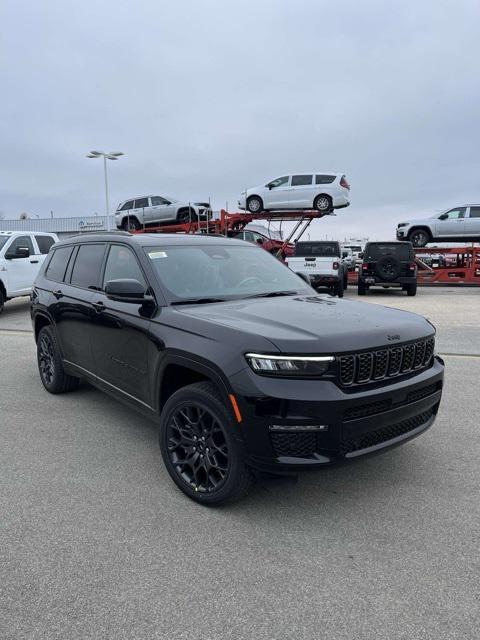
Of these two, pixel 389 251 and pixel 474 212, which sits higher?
pixel 474 212

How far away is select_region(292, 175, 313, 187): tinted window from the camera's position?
19.6m

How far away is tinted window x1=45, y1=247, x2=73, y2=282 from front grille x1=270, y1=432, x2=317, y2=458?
3590 millimetres

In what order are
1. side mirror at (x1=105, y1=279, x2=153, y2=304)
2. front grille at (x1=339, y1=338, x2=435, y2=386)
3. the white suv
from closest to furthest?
1. front grille at (x1=339, y1=338, x2=435, y2=386)
2. side mirror at (x1=105, y1=279, x2=153, y2=304)
3. the white suv

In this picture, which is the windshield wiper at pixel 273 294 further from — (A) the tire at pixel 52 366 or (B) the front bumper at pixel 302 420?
(A) the tire at pixel 52 366

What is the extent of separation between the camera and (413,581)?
239cm

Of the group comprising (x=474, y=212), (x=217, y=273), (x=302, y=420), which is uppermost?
(x=474, y=212)

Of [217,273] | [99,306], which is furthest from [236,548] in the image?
[99,306]

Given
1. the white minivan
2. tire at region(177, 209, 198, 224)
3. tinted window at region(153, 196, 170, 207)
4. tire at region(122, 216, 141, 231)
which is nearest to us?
the white minivan

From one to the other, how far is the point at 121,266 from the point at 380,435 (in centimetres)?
257

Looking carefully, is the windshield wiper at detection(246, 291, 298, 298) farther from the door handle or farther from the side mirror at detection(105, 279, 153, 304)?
the door handle

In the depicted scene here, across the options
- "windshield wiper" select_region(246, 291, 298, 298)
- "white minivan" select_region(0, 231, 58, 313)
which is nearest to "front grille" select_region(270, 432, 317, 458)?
"windshield wiper" select_region(246, 291, 298, 298)

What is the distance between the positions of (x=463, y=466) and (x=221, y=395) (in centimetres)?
202

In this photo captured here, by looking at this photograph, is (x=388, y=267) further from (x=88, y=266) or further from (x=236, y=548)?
(x=236, y=548)

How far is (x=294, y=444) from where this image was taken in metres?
2.70
